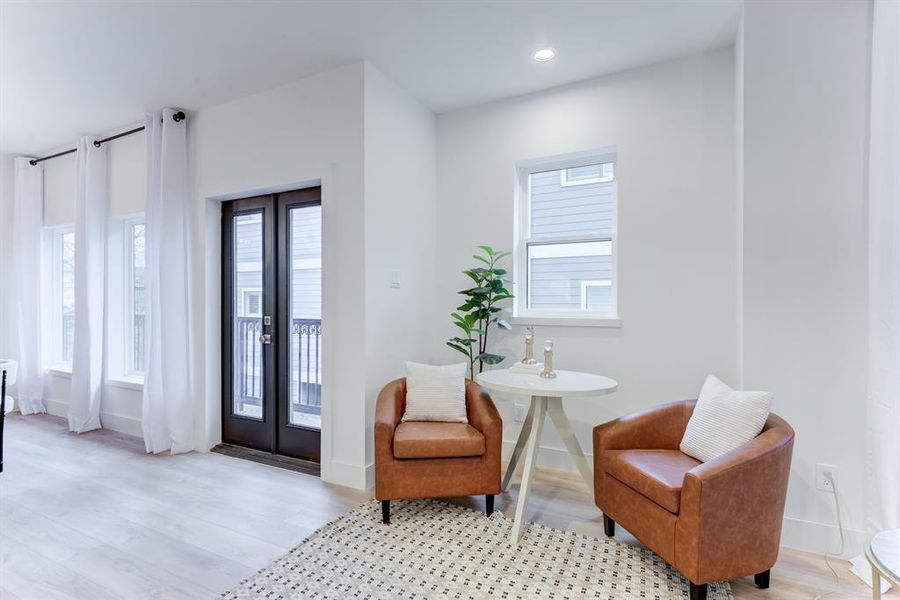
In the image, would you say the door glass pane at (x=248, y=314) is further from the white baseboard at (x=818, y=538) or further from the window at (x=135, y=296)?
the white baseboard at (x=818, y=538)

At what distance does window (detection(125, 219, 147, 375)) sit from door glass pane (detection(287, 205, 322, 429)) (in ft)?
6.58

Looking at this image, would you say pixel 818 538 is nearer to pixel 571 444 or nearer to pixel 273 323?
pixel 571 444

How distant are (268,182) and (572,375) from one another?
99.4 inches

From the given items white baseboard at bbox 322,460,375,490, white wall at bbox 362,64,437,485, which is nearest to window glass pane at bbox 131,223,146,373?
white baseboard at bbox 322,460,375,490

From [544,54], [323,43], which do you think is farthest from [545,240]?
[323,43]

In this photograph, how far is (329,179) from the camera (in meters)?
3.01

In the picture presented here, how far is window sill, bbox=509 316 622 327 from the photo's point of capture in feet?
9.95

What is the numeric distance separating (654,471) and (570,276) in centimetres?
163

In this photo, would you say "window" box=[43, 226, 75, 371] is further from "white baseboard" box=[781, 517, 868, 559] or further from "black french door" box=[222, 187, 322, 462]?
"white baseboard" box=[781, 517, 868, 559]

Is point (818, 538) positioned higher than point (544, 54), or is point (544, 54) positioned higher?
point (544, 54)

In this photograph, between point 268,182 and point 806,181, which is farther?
point 268,182

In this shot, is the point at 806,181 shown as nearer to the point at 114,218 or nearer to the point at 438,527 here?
the point at 438,527

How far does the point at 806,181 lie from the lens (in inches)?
85.8

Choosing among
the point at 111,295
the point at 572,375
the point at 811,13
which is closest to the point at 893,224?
the point at 811,13
